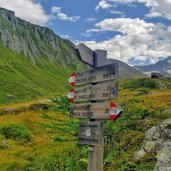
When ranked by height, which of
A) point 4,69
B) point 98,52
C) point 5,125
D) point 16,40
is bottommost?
point 5,125

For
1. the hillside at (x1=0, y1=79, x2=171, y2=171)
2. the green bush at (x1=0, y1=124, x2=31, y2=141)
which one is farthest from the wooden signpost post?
the green bush at (x1=0, y1=124, x2=31, y2=141)

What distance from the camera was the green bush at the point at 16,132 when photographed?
22547 millimetres

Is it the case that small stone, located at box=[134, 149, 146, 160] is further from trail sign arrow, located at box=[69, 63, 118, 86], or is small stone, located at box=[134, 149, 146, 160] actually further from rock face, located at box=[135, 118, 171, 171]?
trail sign arrow, located at box=[69, 63, 118, 86]

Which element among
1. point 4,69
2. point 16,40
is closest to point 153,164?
point 4,69

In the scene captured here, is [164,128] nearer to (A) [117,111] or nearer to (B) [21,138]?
(A) [117,111]

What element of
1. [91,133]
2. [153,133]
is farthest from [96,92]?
[153,133]

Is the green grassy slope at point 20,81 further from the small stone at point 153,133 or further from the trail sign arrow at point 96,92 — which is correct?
the trail sign arrow at point 96,92

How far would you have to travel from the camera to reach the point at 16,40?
197m

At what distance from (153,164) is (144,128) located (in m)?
3.69

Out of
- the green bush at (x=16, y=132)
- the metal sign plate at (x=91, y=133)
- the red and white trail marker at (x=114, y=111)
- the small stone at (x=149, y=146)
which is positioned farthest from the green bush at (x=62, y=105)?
the green bush at (x=16, y=132)

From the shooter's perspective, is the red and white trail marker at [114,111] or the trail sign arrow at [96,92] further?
the trail sign arrow at [96,92]

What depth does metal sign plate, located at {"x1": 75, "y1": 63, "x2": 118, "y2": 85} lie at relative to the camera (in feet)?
30.9

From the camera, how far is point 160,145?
47.9 feet

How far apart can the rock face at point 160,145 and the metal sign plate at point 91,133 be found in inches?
140
